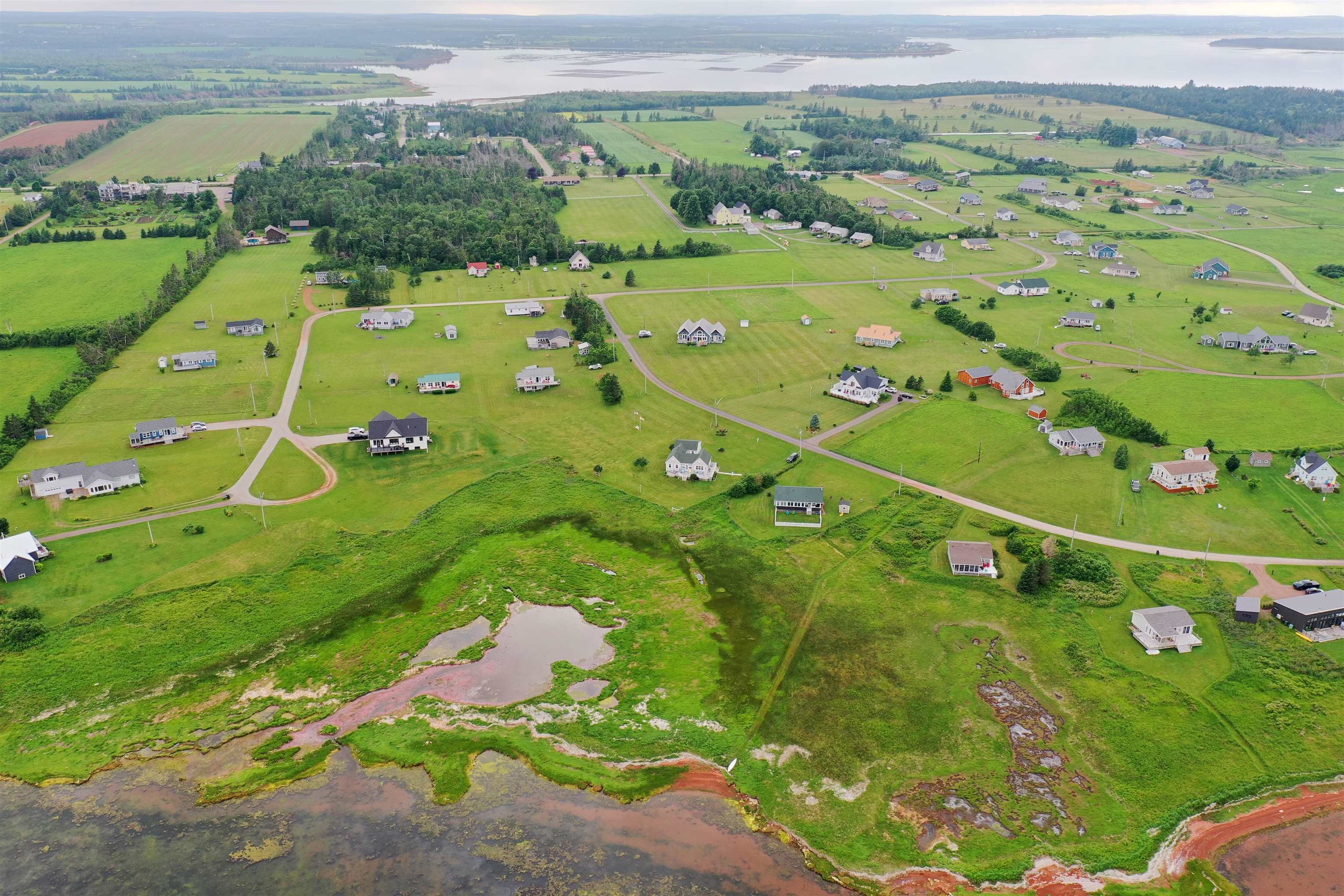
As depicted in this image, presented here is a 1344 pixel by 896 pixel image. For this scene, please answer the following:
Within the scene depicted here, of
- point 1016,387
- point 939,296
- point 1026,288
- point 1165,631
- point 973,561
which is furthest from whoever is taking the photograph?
point 1026,288

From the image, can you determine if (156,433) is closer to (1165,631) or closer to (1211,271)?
(1165,631)

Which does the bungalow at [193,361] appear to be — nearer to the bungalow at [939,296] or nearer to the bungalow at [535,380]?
the bungalow at [535,380]

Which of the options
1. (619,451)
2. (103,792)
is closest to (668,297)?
(619,451)

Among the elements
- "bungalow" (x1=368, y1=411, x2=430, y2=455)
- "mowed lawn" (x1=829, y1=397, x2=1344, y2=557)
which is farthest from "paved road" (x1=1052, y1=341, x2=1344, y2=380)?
"bungalow" (x1=368, y1=411, x2=430, y2=455)

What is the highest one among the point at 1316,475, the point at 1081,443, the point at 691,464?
the point at 1316,475

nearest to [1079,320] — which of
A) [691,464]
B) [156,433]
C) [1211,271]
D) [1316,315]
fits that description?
[1316,315]

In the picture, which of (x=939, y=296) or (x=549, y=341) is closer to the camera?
(x=549, y=341)
